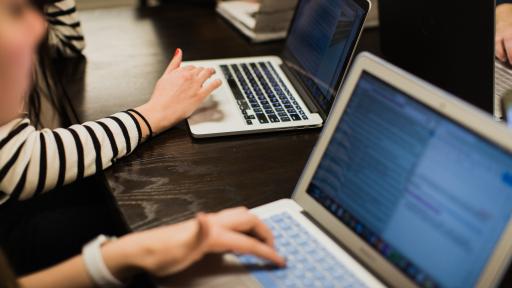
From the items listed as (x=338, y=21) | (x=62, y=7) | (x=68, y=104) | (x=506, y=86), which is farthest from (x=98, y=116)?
(x=506, y=86)

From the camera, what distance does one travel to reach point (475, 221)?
580mm

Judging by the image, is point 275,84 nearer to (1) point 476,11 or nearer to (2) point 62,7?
(1) point 476,11

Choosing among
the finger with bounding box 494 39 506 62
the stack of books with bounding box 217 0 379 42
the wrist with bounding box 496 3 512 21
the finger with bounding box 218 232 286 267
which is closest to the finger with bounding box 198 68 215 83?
the stack of books with bounding box 217 0 379 42

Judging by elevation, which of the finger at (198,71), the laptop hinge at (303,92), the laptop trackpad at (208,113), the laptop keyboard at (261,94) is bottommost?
the laptop trackpad at (208,113)

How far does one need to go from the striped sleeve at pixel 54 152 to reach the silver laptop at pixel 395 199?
1.01ft

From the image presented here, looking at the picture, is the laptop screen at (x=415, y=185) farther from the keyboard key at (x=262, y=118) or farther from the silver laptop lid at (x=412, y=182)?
the keyboard key at (x=262, y=118)

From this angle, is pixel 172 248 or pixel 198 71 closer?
pixel 172 248

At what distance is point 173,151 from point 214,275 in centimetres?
33

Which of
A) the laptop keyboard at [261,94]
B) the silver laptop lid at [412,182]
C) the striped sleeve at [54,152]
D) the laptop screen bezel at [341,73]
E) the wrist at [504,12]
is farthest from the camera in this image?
the wrist at [504,12]

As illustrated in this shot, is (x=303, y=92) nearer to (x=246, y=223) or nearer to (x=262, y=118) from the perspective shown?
(x=262, y=118)

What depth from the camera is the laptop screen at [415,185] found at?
576 mm

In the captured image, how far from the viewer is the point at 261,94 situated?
3.59ft

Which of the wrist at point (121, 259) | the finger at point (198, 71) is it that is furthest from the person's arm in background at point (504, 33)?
the wrist at point (121, 259)

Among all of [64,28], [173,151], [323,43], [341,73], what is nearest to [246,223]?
[173,151]
